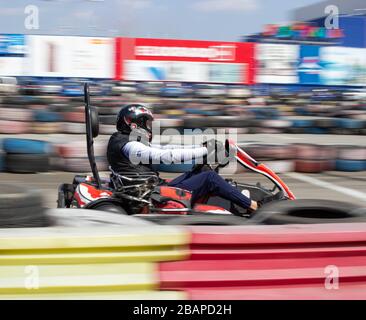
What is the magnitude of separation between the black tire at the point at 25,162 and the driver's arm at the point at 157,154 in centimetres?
413

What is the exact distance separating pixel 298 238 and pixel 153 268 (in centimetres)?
67

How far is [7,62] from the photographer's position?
24188 mm

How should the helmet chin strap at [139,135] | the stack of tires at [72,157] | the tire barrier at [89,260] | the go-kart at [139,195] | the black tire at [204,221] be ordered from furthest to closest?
Result: the stack of tires at [72,157] < the helmet chin strap at [139,135] < the go-kart at [139,195] < the black tire at [204,221] < the tire barrier at [89,260]

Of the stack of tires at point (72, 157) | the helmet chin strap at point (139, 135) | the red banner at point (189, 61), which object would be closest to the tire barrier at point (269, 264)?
the helmet chin strap at point (139, 135)

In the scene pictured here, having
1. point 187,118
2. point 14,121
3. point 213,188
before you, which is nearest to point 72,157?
point 213,188

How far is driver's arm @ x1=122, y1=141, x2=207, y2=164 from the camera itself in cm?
466

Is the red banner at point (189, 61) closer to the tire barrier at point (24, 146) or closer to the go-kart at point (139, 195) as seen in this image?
the tire barrier at point (24, 146)

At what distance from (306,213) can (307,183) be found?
5.14 metres

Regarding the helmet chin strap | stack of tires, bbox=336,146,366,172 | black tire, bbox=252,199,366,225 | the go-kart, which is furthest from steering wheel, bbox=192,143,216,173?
stack of tires, bbox=336,146,366,172

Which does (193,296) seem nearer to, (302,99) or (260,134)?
(260,134)

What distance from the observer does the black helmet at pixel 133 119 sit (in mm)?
4793

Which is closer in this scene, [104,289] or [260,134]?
[104,289]

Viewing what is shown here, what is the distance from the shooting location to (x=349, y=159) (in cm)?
972

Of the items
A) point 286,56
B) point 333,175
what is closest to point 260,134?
point 333,175
